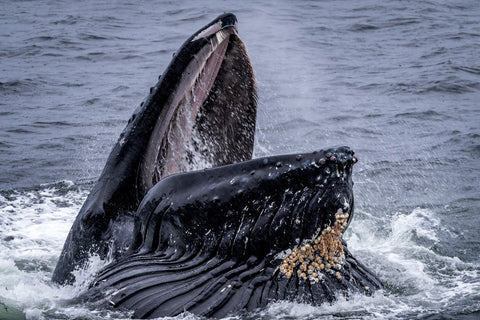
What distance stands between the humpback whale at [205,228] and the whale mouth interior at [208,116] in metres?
0.02

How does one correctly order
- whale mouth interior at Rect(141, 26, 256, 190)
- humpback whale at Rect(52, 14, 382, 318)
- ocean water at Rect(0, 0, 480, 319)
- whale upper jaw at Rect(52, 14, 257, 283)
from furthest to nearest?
ocean water at Rect(0, 0, 480, 319), whale mouth interior at Rect(141, 26, 256, 190), whale upper jaw at Rect(52, 14, 257, 283), humpback whale at Rect(52, 14, 382, 318)

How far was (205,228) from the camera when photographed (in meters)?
5.28

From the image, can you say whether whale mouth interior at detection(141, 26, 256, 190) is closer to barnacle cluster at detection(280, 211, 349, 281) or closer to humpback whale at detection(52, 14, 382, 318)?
humpback whale at detection(52, 14, 382, 318)

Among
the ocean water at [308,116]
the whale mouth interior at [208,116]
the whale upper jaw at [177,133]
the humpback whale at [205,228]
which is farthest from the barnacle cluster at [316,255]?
the whale mouth interior at [208,116]

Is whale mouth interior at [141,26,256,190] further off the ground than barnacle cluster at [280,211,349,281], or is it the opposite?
whale mouth interior at [141,26,256,190]

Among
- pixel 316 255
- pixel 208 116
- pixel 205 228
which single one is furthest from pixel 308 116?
pixel 316 255

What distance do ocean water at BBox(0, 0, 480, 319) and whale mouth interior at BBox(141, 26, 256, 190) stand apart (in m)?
1.11

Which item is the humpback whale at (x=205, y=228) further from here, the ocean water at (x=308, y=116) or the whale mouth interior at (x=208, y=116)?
the ocean water at (x=308, y=116)

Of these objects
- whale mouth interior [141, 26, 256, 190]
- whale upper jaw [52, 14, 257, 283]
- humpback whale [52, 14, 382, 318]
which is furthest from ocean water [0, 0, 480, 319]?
whale mouth interior [141, 26, 256, 190]

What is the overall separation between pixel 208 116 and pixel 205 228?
1442 millimetres

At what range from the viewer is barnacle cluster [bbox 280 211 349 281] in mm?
5035

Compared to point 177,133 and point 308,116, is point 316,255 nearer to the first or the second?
point 177,133

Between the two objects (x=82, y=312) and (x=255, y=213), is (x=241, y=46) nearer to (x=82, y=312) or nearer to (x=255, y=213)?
(x=255, y=213)

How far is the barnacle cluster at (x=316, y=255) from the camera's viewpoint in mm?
5035
